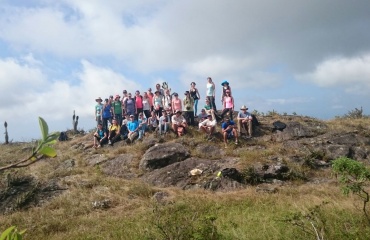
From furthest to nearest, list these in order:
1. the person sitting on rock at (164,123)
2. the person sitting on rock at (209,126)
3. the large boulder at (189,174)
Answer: the person sitting on rock at (164,123)
the person sitting on rock at (209,126)
the large boulder at (189,174)

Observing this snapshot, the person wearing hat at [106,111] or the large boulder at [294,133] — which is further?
the person wearing hat at [106,111]

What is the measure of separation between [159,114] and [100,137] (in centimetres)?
342

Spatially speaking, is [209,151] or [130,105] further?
[130,105]

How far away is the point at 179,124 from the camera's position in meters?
16.3

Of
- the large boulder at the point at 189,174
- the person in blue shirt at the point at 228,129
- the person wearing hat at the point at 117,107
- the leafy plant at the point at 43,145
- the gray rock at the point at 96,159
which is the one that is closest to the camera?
the leafy plant at the point at 43,145

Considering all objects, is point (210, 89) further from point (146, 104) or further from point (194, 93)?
point (146, 104)

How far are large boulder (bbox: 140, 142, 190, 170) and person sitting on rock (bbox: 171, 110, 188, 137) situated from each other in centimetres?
136

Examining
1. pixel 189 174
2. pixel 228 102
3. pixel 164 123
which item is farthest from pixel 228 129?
pixel 189 174

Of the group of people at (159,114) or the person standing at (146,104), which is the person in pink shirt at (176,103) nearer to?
the group of people at (159,114)

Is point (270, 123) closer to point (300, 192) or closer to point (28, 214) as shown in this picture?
point (300, 192)

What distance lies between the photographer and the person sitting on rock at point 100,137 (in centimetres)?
1792

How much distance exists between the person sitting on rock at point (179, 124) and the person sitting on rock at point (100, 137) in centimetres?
379

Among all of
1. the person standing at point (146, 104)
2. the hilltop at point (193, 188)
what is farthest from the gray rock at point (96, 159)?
the person standing at point (146, 104)

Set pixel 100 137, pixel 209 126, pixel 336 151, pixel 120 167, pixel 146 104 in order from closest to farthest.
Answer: pixel 336 151
pixel 120 167
pixel 209 126
pixel 146 104
pixel 100 137
